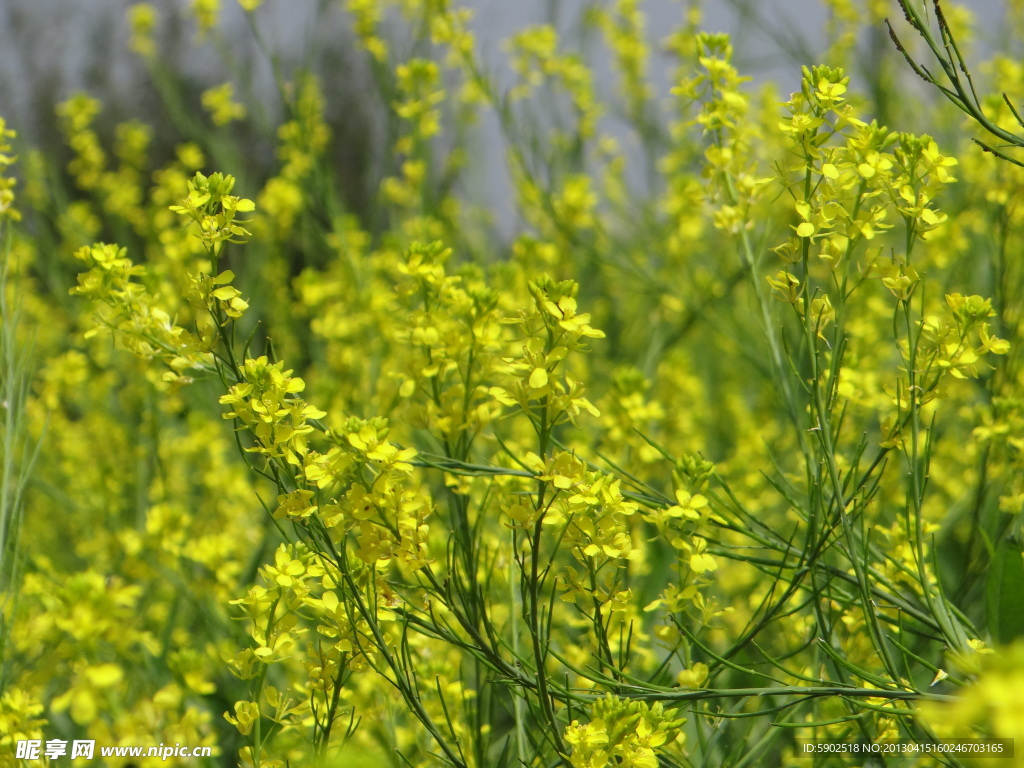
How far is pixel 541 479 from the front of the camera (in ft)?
2.64

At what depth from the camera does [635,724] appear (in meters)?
0.84

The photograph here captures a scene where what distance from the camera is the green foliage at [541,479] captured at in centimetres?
85

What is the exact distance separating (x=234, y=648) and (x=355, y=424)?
2.68 feet

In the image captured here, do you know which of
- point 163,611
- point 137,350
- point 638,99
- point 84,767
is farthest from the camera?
point 638,99

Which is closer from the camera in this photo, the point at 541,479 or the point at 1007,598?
the point at 541,479

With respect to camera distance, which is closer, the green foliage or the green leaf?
the green foliage

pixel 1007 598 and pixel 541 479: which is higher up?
pixel 541 479

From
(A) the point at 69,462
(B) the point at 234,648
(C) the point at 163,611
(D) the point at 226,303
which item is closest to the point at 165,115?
(A) the point at 69,462

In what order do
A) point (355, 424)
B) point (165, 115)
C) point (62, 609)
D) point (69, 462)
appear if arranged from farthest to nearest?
point (165, 115), point (69, 462), point (355, 424), point (62, 609)

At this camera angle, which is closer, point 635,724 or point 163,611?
point 635,724

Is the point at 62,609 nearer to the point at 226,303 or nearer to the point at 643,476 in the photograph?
the point at 226,303

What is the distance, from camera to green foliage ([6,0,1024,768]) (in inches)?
33.6

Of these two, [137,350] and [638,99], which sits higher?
[638,99]

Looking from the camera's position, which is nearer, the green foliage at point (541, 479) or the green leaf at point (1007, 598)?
the green foliage at point (541, 479)
